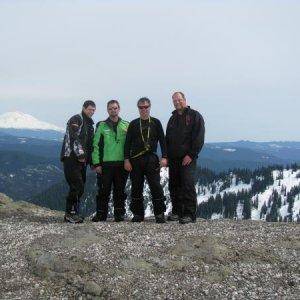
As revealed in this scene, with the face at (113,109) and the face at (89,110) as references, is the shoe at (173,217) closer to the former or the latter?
the face at (113,109)

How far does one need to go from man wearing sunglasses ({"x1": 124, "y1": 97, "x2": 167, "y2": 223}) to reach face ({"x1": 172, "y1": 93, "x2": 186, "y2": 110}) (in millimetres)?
884

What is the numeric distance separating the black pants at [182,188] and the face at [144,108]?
77.6 inches

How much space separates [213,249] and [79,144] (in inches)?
245

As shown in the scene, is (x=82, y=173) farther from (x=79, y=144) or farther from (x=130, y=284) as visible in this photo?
(x=130, y=284)

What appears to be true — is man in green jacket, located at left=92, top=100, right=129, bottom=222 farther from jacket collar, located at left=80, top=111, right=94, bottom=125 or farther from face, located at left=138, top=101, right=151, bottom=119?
face, located at left=138, top=101, right=151, bottom=119

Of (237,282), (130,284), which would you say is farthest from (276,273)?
(130,284)

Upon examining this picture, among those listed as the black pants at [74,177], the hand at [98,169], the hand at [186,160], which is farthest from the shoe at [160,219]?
the black pants at [74,177]

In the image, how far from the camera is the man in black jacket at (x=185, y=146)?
54.1ft

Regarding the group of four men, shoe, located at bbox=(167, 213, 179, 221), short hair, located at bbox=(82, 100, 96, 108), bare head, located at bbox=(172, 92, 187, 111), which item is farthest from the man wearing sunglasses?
short hair, located at bbox=(82, 100, 96, 108)

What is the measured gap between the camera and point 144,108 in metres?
16.4

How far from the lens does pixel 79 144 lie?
17.0 m

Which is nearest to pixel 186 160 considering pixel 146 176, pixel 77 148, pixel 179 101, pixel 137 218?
pixel 146 176

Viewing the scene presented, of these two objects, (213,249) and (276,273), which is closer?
(276,273)

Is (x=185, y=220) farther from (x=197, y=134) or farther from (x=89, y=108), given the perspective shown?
(x=89, y=108)
